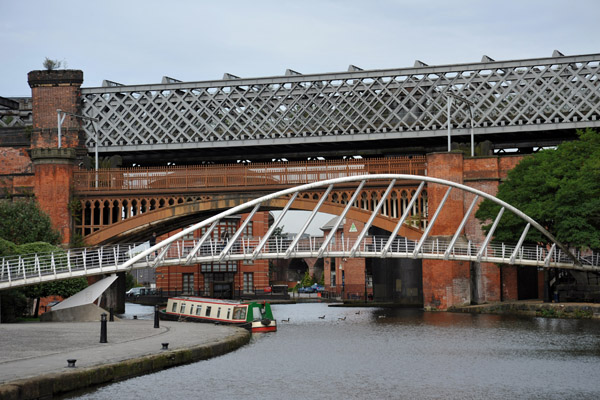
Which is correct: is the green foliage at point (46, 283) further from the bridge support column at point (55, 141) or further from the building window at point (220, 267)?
the building window at point (220, 267)

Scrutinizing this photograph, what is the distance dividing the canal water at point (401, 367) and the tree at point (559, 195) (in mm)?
7803

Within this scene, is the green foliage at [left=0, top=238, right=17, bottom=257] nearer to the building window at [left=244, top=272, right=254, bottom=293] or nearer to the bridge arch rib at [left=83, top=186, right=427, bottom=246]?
the bridge arch rib at [left=83, top=186, right=427, bottom=246]

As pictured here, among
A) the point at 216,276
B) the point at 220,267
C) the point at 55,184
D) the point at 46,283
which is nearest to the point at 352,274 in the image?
the point at 220,267

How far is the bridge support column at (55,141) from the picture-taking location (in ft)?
224

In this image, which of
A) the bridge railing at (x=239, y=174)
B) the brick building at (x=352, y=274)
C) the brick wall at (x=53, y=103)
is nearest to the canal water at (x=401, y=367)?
the bridge railing at (x=239, y=174)

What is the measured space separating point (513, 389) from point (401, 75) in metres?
47.6

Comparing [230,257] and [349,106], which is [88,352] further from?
[349,106]

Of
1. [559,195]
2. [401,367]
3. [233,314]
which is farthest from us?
[559,195]

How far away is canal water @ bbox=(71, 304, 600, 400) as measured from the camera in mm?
26000

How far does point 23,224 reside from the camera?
62125mm

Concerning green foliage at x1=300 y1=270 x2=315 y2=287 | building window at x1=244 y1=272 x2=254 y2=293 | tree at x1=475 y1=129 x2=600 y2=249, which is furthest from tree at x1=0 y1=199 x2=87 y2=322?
green foliage at x1=300 y1=270 x2=315 y2=287

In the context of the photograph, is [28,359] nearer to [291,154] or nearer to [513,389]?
[513,389]

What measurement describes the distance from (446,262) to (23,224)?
28547 millimetres

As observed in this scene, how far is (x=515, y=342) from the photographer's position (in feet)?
131
